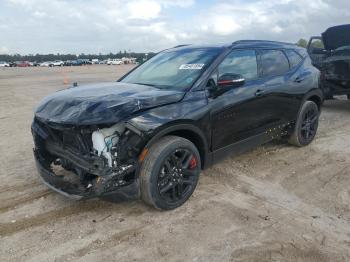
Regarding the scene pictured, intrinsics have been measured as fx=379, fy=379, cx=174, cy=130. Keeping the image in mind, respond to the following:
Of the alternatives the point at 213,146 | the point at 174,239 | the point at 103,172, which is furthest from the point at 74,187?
the point at 213,146

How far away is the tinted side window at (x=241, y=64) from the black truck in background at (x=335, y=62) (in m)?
4.82

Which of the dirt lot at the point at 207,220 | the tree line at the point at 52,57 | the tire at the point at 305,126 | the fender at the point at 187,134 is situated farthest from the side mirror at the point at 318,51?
the tree line at the point at 52,57

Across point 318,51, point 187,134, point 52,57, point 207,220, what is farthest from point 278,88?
point 52,57

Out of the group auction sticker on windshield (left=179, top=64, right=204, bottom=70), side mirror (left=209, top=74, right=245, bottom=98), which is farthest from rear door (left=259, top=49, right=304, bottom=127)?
auction sticker on windshield (left=179, top=64, right=204, bottom=70)

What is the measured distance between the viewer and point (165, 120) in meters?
3.88

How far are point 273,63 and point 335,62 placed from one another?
4.43 m

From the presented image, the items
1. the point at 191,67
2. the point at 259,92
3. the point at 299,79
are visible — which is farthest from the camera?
the point at 299,79

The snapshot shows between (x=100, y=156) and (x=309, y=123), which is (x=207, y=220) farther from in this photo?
(x=309, y=123)

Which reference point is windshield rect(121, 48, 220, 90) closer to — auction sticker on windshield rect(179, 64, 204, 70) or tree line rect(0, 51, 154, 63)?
auction sticker on windshield rect(179, 64, 204, 70)

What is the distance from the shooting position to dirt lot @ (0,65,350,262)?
11.0ft

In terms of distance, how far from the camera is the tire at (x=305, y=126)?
20.2 ft

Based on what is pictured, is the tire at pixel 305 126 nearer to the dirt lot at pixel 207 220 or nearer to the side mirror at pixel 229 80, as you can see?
the dirt lot at pixel 207 220

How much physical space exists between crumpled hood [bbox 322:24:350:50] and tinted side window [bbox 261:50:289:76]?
5.53 meters

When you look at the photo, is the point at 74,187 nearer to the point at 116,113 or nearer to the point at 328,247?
the point at 116,113
